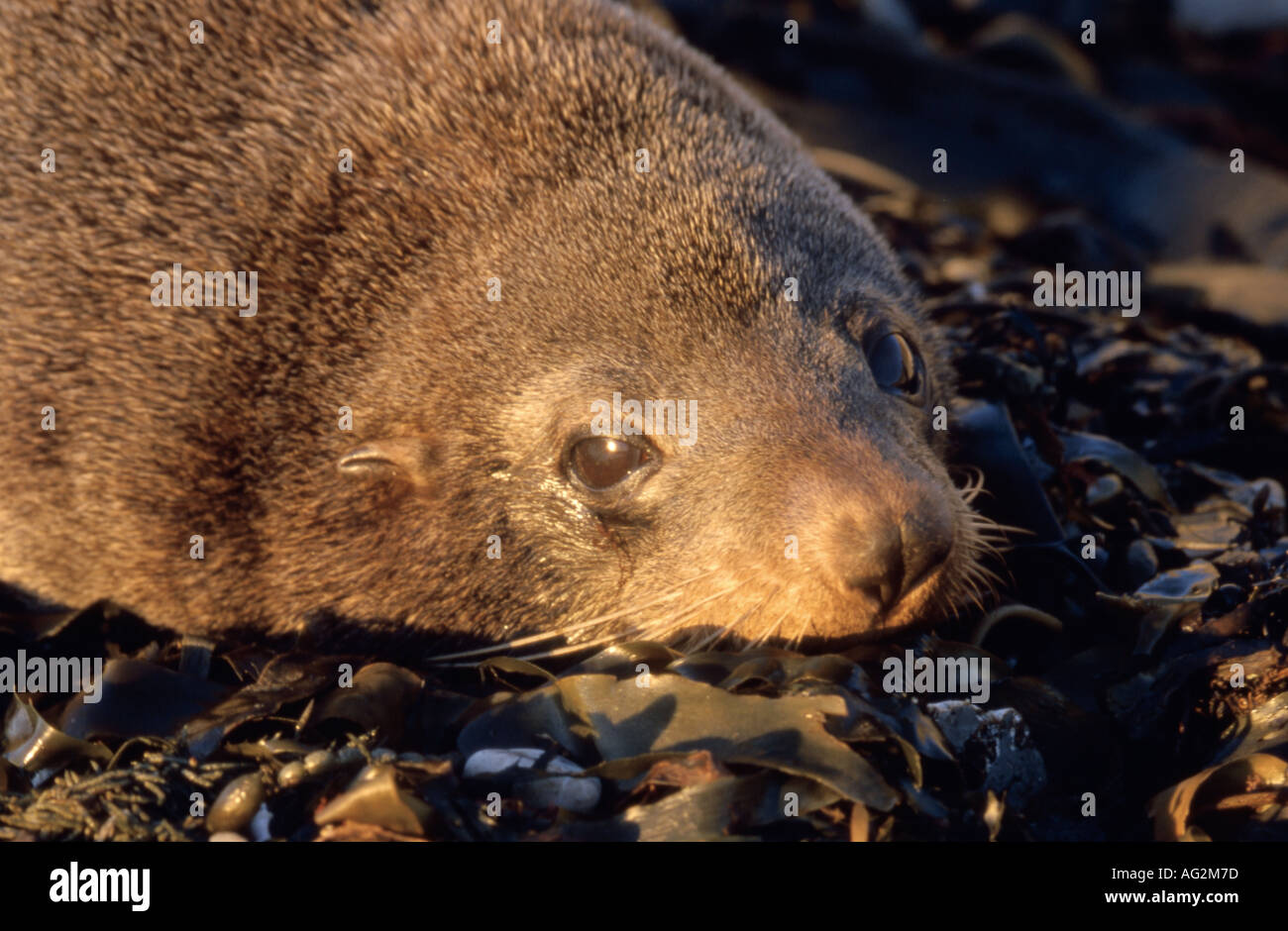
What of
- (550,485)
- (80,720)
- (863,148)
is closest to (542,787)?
(550,485)

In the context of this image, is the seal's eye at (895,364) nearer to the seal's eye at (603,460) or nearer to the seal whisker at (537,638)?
the seal's eye at (603,460)

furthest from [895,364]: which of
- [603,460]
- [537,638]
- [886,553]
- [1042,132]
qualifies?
A: [1042,132]

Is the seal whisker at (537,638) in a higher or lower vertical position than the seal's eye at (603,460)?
lower

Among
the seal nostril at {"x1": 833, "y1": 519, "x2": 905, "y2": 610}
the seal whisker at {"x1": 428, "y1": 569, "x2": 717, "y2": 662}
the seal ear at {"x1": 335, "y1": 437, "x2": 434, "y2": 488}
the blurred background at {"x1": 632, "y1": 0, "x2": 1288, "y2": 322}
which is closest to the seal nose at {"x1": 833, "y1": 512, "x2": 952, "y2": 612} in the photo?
the seal nostril at {"x1": 833, "y1": 519, "x2": 905, "y2": 610}

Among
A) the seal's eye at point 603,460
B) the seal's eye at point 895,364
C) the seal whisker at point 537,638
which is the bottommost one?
the seal whisker at point 537,638

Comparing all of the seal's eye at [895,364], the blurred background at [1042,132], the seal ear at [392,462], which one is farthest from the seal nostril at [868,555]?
the blurred background at [1042,132]

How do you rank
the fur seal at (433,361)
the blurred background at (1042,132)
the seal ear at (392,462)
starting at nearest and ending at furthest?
the fur seal at (433,361)
the seal ear at (392,462)
the blurred background at (1042,132)

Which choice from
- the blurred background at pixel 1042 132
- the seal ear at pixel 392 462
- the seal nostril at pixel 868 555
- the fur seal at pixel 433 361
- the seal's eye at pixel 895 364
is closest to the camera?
the seal nostril at pixel 868 555
